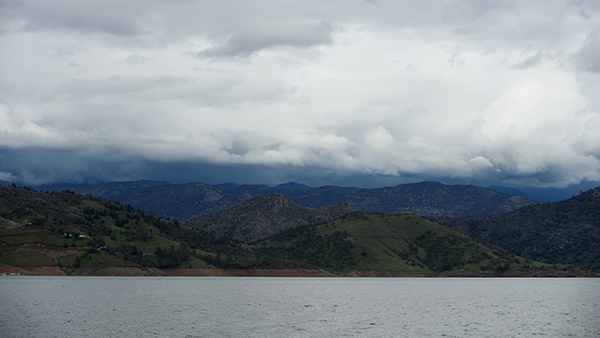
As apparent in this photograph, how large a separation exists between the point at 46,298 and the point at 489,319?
121 metres

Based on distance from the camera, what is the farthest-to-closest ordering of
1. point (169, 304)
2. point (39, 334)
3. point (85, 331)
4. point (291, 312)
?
point (169, 304) < point (291, 312) < point (85, 331) < point (39, 334)

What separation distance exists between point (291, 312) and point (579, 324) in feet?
204

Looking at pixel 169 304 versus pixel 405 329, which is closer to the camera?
pixel 405 329

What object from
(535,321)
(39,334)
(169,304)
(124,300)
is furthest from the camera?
(124,300)

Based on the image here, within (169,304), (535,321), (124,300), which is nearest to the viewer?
(535,321)

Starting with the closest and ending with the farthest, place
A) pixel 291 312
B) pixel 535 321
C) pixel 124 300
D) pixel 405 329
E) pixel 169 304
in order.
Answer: pixel 405 329 < pixel 535 321 < pixel 291 312 < pixel 169 304 < pixel 124 300

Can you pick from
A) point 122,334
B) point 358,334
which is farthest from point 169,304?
point 358,334

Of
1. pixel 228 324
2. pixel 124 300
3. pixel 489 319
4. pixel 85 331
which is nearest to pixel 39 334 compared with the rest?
pixel 85 331

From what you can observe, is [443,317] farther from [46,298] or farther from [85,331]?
[46,298]

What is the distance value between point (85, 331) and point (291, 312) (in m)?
51.7

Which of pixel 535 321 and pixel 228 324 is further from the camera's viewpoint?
pixel 535 321

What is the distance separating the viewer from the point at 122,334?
84.6 m

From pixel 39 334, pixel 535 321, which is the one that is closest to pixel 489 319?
pixel 535 321

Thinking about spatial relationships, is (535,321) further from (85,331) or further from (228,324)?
(85,331)
